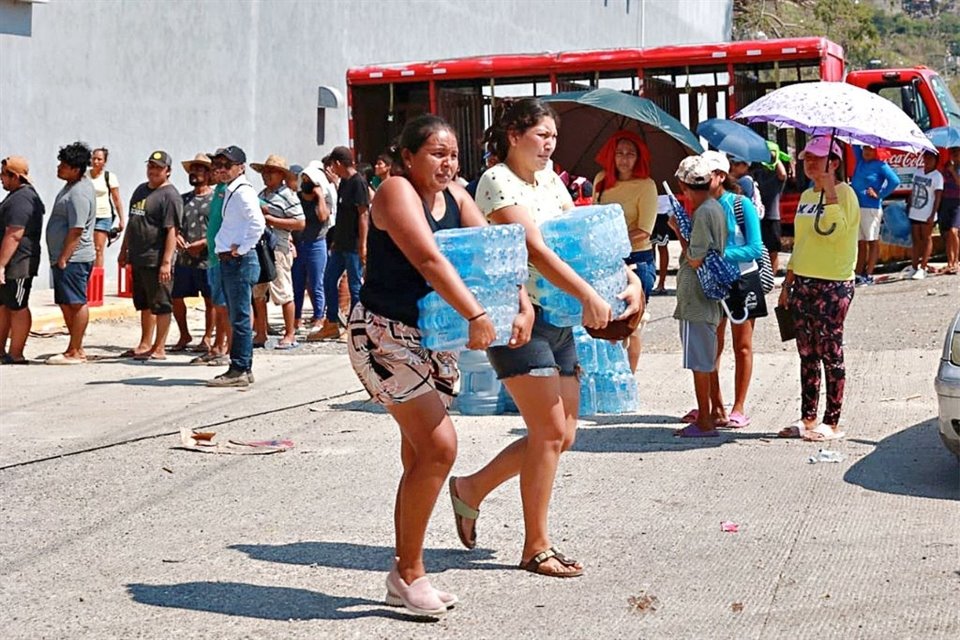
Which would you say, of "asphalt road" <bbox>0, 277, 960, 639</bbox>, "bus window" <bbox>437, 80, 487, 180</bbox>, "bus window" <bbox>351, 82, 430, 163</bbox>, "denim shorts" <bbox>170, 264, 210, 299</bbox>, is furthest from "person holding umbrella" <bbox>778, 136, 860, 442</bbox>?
"bus window" <bbox>351, 82, 430, 163</bbox>

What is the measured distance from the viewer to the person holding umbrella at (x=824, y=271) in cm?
897

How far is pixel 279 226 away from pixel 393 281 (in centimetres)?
902

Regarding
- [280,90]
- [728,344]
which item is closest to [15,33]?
[280,90]

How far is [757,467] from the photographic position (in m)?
8.45

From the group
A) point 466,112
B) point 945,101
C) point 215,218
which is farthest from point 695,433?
point 466,112

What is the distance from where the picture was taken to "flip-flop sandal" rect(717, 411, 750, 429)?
31.8 feet

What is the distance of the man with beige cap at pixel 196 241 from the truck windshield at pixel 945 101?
11.5 m

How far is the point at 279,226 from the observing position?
567 inches

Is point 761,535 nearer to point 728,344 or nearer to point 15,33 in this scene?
point 728,344

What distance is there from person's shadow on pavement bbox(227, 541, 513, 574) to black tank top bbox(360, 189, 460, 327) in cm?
125

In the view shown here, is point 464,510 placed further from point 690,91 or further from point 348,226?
point 690,91

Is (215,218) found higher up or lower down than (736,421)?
higher up

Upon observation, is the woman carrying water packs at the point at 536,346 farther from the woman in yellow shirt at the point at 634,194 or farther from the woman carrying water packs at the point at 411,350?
the woman in yellow shirt at the point at 634,194

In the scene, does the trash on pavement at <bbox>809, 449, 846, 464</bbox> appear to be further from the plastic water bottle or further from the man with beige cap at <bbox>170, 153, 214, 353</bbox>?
the man with beige cap at <bbox>170, 153, 214, 353</bbox>
